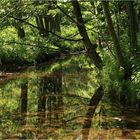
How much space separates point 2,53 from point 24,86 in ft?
21.1

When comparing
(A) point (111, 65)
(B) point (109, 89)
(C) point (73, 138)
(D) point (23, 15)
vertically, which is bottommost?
(C) point (73, 138)

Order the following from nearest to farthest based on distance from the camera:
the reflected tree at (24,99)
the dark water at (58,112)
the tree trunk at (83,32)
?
1. the dark water at (58,112)
2. the reflected tree at (24,99)
3. the tree trunk at (83,32)

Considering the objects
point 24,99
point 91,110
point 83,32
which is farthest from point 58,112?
point 83,32

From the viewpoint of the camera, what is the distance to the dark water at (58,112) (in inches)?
344

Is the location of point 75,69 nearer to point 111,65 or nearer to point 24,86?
point 24,86

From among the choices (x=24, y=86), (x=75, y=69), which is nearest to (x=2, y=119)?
(x=24, y=86)

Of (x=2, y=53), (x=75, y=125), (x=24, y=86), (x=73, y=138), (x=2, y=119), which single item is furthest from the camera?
(x=2, y=53)

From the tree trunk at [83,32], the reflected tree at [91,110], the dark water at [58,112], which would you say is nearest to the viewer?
the dark water at [58,112]

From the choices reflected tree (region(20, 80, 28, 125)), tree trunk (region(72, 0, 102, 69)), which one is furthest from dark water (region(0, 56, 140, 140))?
tree trunk (region(72, 0, 102, 69))

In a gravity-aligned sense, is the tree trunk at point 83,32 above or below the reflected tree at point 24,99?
above

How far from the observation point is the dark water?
873 cm

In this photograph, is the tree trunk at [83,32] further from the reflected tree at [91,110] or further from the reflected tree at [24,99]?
the reflected tree at [24,99]

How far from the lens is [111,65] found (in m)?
11.8

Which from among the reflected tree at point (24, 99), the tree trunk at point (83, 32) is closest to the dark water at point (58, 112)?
the reflected tree at point (24, 99)
